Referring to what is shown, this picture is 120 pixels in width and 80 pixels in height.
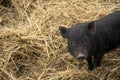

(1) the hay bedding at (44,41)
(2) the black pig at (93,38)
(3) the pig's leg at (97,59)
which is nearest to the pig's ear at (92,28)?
(2) the black pig at (93,38)

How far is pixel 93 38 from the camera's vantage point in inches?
161

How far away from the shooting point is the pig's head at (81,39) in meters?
3.93

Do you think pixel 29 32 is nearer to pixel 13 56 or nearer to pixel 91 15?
pixel 13 56

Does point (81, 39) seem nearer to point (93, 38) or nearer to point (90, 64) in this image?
point (93, 38)

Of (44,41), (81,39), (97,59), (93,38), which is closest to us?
(81,39)

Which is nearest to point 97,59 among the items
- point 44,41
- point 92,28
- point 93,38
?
point 93,38

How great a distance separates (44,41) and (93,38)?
1120mm

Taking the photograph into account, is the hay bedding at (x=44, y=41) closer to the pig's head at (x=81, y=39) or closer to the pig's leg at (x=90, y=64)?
the pig's leg at (x=90, y=64)

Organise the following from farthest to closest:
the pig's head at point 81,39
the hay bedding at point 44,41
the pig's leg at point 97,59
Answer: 1. the hay bedding at point 44,41
2. the pig's leg at point 97,59
3. the pig's head at point 81,39

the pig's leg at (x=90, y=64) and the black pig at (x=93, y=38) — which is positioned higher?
the black pig at (x=93, y=38)

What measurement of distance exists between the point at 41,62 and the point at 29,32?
0.60m

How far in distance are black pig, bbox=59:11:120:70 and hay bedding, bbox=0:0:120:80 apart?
227mm

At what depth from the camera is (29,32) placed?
521cm

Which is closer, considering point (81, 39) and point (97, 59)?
point (81, 39)
